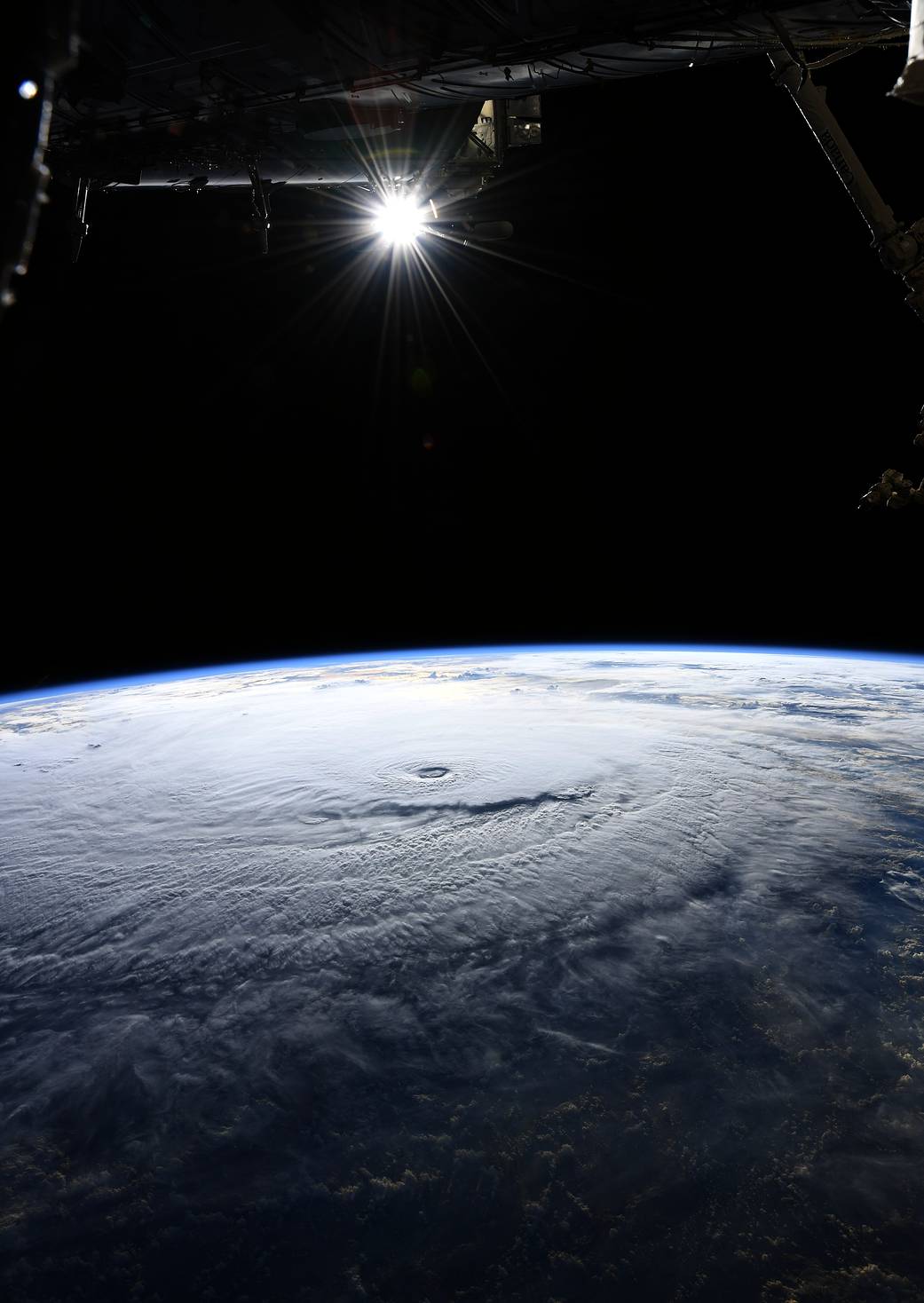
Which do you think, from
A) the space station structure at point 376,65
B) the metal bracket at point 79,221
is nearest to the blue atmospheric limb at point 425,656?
the metal bracket at point 79,221

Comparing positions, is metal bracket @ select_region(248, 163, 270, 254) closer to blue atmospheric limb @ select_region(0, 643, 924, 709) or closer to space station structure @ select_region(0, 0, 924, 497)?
space station structure @ select_region(0, 0, 924, 497)

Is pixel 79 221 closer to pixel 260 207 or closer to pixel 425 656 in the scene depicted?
pixel 260 207

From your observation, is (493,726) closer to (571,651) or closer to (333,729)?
(333,729)

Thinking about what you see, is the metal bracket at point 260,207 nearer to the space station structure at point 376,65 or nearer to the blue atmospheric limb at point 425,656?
the space station structure at point 376,65

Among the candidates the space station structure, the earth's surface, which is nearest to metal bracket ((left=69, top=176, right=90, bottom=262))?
the space station structure

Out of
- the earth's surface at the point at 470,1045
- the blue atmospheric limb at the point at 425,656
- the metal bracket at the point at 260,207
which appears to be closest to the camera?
the earth's surface at the point at 470,1045

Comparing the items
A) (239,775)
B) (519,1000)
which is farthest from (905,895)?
(239,775)

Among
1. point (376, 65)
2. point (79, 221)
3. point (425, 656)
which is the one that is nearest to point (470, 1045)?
point (376, 65)
